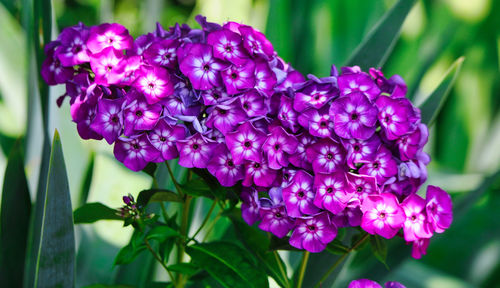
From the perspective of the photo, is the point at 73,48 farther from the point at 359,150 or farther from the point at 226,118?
the point at 359,150

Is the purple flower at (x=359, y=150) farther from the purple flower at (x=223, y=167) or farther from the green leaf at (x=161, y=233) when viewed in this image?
the green leaf at (x=161, y=233)

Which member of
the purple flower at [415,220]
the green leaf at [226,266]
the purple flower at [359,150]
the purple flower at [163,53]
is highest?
the purple flower at [163,53]

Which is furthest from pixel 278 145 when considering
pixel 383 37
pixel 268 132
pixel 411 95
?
pixel 411 95

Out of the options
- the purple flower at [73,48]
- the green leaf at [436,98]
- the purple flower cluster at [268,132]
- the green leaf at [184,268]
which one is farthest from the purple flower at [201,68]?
the green leaf at [436,98]

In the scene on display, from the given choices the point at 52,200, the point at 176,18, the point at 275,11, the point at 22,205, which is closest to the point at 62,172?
the point at 52,200

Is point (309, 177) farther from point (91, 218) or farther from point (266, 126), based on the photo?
point (91, 218)

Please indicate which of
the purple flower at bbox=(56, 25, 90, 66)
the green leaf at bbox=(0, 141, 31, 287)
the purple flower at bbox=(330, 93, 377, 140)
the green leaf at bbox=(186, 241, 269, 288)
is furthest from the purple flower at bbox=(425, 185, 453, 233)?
the green leaf at bbox=(0, 141, 31, 287)

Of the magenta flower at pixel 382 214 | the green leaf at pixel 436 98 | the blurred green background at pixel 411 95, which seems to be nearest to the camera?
the magenta flower at pixel 382 214

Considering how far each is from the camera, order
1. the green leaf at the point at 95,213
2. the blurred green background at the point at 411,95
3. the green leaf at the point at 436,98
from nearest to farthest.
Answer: the green leaf at the point at 95,213
the green leaf at the point at 436,98
the blurred green background at the point at 411,95
